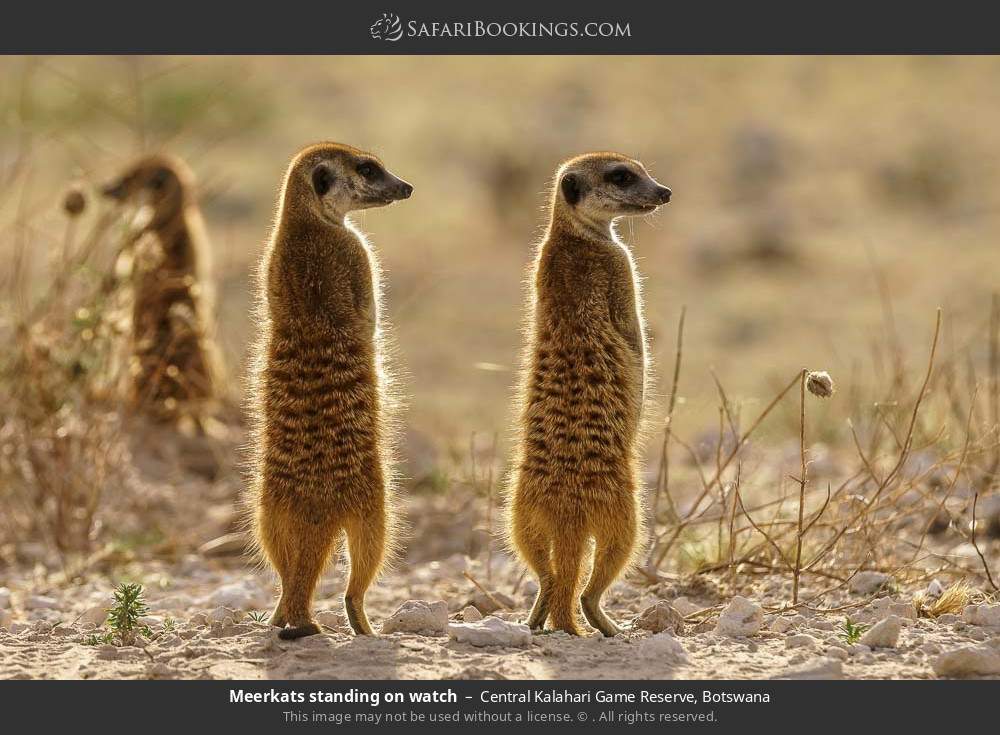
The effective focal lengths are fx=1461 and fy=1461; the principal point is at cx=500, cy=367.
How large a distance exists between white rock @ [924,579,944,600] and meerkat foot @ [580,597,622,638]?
4.15 ft

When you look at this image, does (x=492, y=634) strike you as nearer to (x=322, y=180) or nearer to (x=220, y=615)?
(x=220, y=615)

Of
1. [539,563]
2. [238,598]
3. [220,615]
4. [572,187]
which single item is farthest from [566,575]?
[238,598]

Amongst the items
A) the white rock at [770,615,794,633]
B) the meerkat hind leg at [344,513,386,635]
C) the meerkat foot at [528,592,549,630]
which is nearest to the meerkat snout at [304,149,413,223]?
the meerkat hind leg at [344,513,386,635]

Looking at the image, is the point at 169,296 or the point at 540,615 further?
the point at 169,296

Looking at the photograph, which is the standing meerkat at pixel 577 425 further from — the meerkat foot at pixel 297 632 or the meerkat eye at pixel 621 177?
the meerkat foot at pixel 297 632

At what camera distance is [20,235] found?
6.46 m

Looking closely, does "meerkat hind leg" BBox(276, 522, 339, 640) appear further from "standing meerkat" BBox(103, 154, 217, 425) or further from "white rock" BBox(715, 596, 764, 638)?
"standing meerkat" BBox(103, 154, 217, 425)

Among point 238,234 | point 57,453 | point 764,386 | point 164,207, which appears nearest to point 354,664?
point 57,453

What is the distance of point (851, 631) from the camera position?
4.49 m

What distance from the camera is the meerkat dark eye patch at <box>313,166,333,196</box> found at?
4727 millimetres

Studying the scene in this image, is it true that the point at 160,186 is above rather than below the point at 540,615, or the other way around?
above

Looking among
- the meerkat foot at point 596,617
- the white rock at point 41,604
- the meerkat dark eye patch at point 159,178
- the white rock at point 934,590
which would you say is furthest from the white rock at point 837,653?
the meerkat dark eye patch at point 159,178

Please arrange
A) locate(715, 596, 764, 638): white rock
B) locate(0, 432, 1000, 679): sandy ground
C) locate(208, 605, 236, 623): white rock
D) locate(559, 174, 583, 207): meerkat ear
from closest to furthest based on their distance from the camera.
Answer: locate(0, 432, 1000, 679): sandy ground
locate(715, 596, 764, 638): white rock
locate(208, 605, 236, 623): white rock
locate(559, 174, 583, 207): meerkat ear

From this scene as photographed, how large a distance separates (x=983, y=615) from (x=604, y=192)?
1853mm
